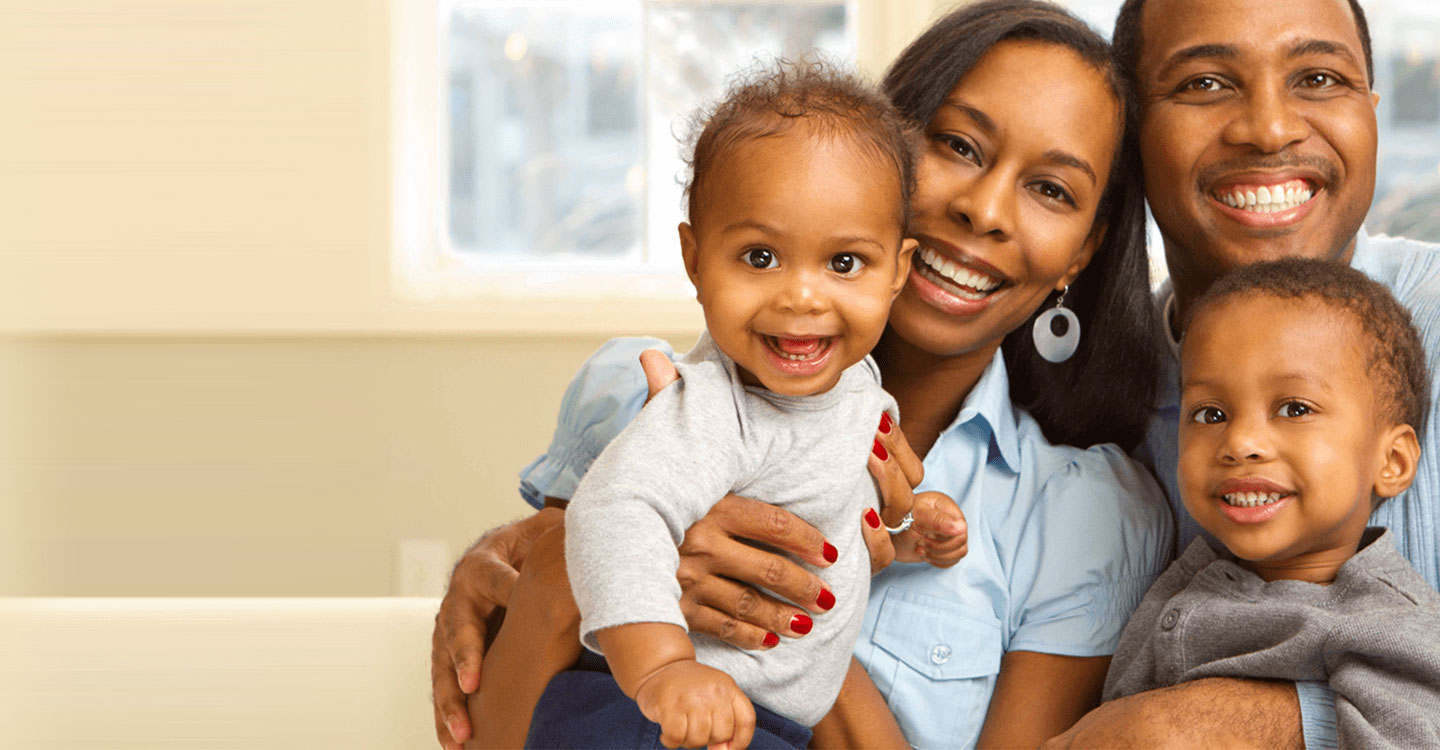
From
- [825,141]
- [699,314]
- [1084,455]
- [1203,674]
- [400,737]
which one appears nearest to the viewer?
[825,141]

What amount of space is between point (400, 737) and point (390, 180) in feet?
5.70

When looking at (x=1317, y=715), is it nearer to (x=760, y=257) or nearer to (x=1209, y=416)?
(x=1209, y=416)

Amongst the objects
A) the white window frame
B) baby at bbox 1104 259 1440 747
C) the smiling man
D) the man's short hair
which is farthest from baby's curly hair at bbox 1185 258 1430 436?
the white window frame

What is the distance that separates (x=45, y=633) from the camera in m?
2.63

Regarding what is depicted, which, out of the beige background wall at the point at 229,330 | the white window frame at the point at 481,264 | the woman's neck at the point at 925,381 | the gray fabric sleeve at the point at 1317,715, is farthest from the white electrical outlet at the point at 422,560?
the gray fabric sleeve at the point at 1317,715

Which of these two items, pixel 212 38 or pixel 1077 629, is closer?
pixel 1077 629

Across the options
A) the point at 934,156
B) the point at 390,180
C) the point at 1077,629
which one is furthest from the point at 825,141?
the point at 390,180

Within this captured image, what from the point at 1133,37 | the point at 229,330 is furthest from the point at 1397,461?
the point at 229,330

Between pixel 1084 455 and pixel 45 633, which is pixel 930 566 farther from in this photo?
pixel 45 633

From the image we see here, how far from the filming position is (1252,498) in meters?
1.31

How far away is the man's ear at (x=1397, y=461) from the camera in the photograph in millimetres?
1350

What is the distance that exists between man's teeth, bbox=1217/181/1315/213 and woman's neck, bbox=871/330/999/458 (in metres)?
0.35

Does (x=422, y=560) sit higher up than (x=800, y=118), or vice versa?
(x=800, y=118)

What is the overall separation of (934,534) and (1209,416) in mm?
318
